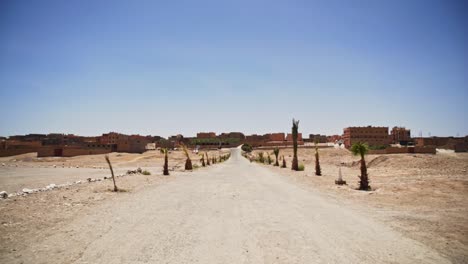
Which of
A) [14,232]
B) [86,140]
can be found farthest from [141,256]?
[86,140]

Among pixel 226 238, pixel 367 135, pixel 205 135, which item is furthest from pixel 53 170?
pixel 205 135

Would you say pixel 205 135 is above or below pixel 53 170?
above

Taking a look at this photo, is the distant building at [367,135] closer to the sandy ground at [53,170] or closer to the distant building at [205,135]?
the sandy ground at [53,170]

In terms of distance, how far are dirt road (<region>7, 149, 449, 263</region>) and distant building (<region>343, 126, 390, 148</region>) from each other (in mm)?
97589

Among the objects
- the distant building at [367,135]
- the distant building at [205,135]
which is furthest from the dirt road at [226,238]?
the distant building at [205,135]

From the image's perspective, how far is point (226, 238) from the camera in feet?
24.4

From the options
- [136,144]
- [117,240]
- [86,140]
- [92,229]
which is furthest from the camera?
[86,140]

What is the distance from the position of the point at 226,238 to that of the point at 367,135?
109 metres

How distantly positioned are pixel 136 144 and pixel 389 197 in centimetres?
8493

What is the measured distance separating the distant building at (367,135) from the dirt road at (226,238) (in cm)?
9759

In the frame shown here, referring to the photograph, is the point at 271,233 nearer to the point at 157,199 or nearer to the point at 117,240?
the point at 117,240

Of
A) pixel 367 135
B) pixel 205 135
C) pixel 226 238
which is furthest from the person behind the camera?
pixel 205 135

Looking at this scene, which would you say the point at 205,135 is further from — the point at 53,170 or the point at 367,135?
the point at 53,170

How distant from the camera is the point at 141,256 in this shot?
20.5 ft
